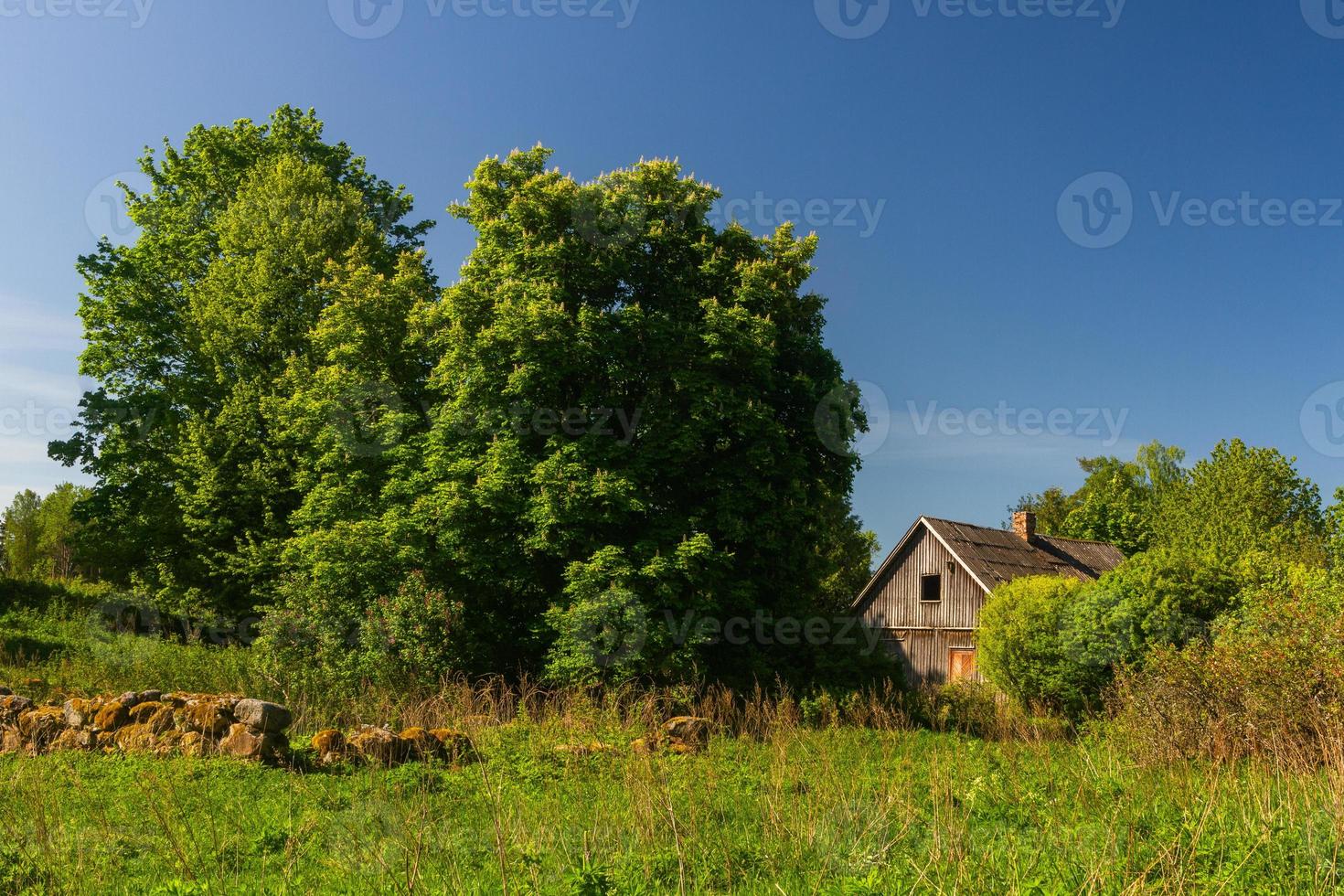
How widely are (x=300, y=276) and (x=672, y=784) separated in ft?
70.0

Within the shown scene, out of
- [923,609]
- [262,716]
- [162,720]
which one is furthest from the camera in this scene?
[923,609]

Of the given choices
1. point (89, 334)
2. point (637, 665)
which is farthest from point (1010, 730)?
point (89, 334)

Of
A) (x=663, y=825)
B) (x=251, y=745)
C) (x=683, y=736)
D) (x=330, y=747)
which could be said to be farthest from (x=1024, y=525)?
(x=663, y=825)

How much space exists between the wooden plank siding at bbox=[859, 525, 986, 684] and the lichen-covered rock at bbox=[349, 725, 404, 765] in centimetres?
2177

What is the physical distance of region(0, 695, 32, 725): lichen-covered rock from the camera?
11.7 meters

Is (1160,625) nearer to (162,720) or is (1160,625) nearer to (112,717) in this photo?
(162,720)

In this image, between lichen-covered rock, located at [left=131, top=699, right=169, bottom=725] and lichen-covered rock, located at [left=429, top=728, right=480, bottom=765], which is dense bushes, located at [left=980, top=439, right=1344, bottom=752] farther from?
lichen-covered rock, located at [left=131, top=699, right=169, bottom=725]

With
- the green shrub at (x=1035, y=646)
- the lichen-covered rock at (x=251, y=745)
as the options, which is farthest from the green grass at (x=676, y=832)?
the green shrub at (x=1035, y=646)

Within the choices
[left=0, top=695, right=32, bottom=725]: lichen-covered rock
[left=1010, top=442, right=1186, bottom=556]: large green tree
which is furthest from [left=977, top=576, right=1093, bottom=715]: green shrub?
[left=1010, top=442, right=1186, bottom=556]: large green tree

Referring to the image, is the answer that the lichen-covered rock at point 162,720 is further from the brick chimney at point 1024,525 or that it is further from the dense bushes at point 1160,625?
the brick chimney at point 1024,525

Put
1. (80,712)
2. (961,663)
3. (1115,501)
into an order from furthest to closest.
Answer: (1115,501)
(961,663)
(80,712)

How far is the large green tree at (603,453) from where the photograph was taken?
57.9 ft

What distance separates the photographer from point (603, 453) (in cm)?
1825

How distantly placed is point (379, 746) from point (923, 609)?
A: 23.7m
